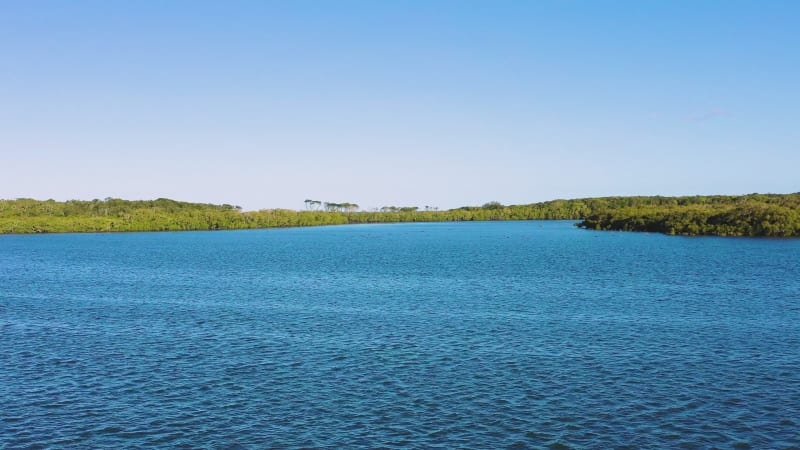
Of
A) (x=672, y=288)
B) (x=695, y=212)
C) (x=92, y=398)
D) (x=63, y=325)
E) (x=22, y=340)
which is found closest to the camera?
(x=92, y=398)

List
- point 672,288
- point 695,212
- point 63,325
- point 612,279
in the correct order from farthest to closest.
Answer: point 695,212, point 612,279, point 672,288, point 63,325

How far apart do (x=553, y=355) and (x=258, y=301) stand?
1344 inches

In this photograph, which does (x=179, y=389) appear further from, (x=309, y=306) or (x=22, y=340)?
(x=309, y=306)

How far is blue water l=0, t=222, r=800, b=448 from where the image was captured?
27453mm

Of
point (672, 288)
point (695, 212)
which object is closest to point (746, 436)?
point (672, 288)

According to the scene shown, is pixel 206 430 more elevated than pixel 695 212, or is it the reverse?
pixel 695 212

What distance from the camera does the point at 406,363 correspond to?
3819cm

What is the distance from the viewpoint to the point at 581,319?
51.6 metres

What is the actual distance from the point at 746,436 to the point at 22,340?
1806 inches

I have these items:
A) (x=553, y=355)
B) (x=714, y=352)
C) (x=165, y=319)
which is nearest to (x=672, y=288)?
(x=714, y=352)

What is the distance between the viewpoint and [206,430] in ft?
90.6

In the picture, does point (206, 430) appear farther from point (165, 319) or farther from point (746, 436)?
point (165, 319)

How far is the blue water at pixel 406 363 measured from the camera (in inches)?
1081

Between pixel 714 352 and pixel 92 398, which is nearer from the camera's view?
pixel 92 398
